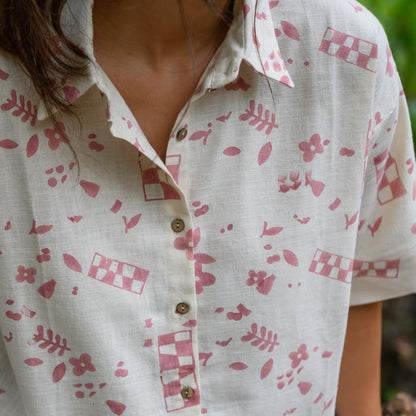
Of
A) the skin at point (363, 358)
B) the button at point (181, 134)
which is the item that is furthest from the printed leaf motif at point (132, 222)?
the skin at point (363, 358)

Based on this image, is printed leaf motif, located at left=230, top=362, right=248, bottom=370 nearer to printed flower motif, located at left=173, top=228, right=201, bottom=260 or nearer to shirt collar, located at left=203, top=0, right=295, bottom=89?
printed flower motif, located at left=173, top=228, right=201, bottom=260

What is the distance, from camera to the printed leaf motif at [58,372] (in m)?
0.93

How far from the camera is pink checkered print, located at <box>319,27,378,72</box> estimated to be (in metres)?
0.95

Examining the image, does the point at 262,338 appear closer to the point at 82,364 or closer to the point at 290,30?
the point at 82,364

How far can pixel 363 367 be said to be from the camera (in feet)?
3.89

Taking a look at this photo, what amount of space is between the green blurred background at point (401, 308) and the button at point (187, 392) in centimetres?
133

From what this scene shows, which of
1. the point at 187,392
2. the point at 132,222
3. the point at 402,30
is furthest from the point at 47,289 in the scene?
the point at 402,30

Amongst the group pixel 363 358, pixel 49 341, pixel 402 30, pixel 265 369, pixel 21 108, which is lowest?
pixel 363 358

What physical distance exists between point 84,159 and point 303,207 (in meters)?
0.32

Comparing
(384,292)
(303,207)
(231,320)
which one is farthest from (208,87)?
(384,292)

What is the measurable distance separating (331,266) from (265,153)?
8.3 inches

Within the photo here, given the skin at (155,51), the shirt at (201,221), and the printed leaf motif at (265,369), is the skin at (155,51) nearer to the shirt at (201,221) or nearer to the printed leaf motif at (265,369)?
the shirt at (201,221)

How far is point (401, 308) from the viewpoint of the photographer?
8.29 ft

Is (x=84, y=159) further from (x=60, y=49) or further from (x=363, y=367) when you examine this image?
(x=363, y=367)
